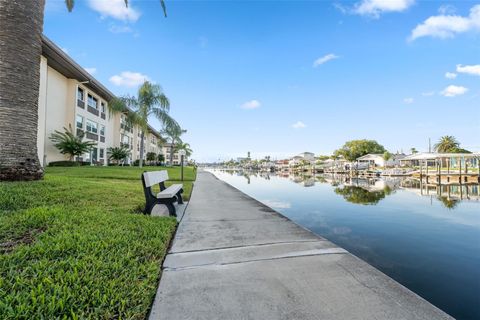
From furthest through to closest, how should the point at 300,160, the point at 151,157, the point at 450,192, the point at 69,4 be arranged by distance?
1. the point at 300,160
2. the point at 151,157
3. the point at 450,192
4. the point at 69,4

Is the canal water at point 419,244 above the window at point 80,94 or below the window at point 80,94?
below

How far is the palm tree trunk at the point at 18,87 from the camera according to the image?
21.0ft

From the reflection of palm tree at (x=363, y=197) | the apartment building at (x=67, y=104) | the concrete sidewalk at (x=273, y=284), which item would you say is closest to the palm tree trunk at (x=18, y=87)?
the concrete sidewalk at (x=273, y=284)

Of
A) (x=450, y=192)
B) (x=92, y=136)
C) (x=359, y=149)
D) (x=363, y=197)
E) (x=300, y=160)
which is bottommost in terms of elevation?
(x=450, y=192)

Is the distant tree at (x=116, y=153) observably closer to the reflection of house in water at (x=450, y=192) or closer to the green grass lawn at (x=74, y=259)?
the green grass lawn at (x=74, y=259)

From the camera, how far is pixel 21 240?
371 cm

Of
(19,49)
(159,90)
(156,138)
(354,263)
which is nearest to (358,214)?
(354,263)

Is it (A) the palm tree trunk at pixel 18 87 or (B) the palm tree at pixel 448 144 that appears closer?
(A) the palm tree trunk at pixel 18 87

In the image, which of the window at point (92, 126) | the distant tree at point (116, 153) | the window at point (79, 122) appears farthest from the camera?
the distant tree at point (116, 153)

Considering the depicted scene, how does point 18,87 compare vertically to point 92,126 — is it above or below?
below

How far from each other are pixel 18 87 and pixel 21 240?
5139 millimetres

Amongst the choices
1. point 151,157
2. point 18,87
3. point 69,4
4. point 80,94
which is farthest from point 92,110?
point 151,157

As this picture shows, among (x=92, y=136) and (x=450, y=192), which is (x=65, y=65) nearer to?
(x=92, y=136)

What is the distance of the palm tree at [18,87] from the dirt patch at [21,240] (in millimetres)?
3721
